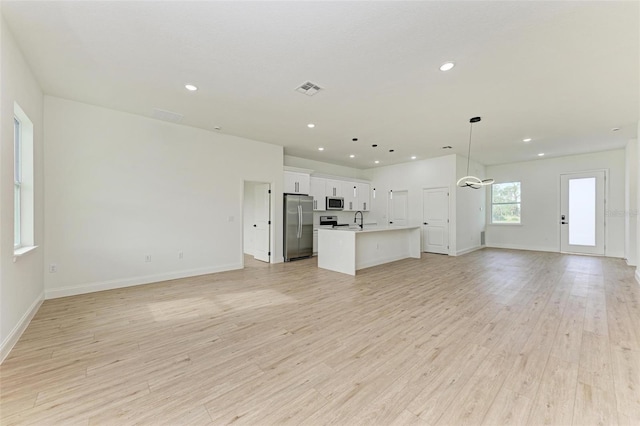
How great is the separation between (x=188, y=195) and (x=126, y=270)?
1.67 meters

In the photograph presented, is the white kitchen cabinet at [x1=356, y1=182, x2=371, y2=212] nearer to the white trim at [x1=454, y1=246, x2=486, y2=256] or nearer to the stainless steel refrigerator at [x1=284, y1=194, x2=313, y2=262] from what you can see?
the stainless steel refrigerator at [x1=284, y1=194, x2=313, y2=262]

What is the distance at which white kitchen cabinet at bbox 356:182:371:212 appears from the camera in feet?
30.5

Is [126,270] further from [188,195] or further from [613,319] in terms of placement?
[613,319]

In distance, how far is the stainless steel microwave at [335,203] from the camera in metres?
8.27

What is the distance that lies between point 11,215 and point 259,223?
4.71 m

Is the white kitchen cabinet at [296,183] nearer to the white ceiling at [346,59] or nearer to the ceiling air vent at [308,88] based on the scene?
the white ceiling at [346,59]

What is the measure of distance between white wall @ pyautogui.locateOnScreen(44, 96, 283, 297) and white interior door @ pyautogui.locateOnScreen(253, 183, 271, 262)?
0.84m

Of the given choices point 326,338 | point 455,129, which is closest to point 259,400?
point 326,338

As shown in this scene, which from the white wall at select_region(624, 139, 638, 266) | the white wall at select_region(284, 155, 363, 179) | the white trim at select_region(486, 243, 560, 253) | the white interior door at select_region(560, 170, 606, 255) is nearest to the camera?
the white wall at select_region(624, 139, 638, 266)

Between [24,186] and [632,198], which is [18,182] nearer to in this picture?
[24,186]

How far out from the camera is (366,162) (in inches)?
346

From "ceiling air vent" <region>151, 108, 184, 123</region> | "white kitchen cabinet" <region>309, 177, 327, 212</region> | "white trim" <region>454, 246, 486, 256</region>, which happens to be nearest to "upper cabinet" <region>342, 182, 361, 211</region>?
"white kitchen cabinet" <region>309, 177, 327, 212</region>

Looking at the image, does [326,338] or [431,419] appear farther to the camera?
[326,338]

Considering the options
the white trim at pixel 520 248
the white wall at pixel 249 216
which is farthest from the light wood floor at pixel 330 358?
the white trim at pixel 520 248
